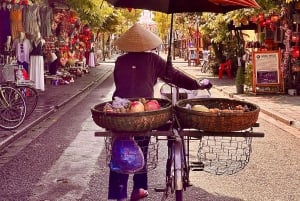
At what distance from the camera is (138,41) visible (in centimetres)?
461

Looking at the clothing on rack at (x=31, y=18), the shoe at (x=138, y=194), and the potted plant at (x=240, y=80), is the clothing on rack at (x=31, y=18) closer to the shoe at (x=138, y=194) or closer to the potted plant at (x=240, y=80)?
the potted plant at (x=240, y=80)

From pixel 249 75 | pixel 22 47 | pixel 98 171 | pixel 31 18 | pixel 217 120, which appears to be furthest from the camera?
pixel 249 75

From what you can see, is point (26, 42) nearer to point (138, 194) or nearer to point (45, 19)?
point (45, 19)

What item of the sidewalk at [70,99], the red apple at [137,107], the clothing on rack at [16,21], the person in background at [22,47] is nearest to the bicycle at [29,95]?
the sidewalk at [70,99]

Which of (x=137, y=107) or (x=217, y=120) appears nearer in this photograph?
(x=217, y=120)

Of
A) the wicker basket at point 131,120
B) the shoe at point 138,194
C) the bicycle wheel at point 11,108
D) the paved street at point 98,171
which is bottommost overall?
the paved street at point 98,171

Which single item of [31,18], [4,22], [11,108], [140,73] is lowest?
[11,108]

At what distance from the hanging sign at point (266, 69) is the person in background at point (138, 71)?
12307 millimetres

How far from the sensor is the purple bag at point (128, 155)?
13.0ft

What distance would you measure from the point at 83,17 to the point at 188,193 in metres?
20.6

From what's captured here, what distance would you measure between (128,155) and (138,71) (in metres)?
1.06

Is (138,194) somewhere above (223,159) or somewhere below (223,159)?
below

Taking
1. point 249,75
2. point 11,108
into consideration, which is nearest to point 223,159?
point 11,108

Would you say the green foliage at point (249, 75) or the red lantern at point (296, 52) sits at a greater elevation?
the red lantern at point (296, 52)
